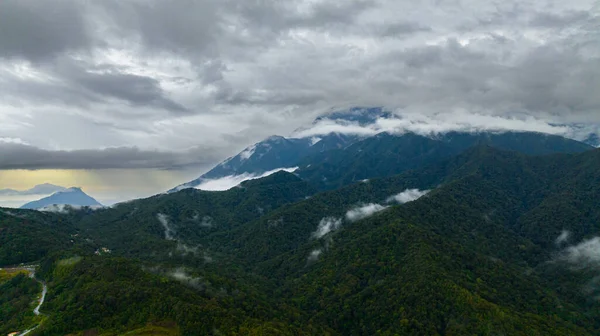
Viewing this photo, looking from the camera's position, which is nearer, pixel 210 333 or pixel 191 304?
pixel 210 333

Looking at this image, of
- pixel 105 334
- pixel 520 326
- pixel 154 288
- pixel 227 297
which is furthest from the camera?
pixel 227 297

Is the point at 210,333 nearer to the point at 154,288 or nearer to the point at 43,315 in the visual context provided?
the point at 154,288

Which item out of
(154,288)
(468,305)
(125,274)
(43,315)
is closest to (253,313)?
(154,288)

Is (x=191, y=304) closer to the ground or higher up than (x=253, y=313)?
higher up

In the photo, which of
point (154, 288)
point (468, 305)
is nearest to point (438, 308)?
point (468, 305)

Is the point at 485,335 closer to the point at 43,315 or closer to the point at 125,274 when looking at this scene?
the point at 125,274

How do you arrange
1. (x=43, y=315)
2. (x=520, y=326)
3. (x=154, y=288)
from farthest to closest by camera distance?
(x=520, y=326), (x=154, y=288), (x=43, y=315)

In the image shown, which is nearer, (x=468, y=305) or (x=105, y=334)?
(x=105, y=334)

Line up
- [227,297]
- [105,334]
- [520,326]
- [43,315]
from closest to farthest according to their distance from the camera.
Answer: [105,334]
[43,315]
[520,326]
[227,297]

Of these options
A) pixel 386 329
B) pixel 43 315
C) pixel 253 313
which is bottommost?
pixel 386 329
